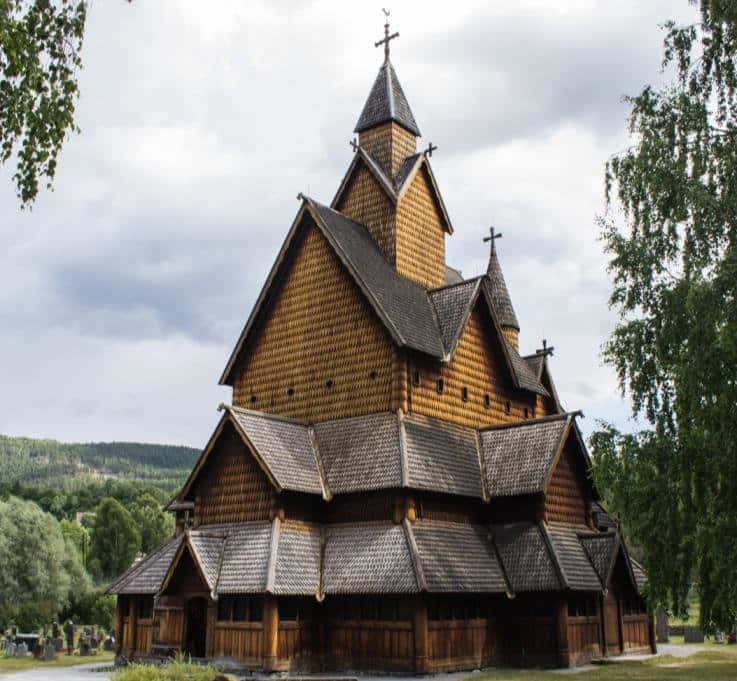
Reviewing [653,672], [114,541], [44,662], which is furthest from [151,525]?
[653,672]

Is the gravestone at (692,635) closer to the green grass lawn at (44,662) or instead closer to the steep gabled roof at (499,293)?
the steep gabled roof at (499,293)

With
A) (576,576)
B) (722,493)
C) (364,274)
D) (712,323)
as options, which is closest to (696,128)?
(712,323)

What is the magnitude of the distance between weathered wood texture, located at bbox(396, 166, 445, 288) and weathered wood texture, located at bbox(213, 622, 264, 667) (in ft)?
44.6

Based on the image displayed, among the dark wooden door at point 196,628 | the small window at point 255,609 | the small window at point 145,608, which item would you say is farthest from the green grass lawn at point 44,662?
the small window at point 255,609

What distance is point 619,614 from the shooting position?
1150 inches

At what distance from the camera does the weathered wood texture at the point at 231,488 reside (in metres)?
26.2

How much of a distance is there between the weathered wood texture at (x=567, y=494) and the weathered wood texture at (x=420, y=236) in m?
8.39

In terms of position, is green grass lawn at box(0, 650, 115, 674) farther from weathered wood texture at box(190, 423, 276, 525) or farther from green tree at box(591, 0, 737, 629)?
green tree at box(591, 0, 737, 629)

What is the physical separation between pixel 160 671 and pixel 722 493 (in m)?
11.9

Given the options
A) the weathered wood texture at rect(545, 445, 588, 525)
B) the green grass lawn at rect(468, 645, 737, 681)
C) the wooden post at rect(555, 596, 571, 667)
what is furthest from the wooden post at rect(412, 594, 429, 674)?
the weathered wood texture at rect(545, 445, 588, 525)

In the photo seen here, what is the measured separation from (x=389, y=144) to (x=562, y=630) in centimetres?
1858

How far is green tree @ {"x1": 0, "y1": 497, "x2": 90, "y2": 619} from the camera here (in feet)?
203

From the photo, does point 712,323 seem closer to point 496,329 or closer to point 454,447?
point 454,447

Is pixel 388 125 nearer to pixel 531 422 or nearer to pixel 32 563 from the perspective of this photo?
pixel 531 422
